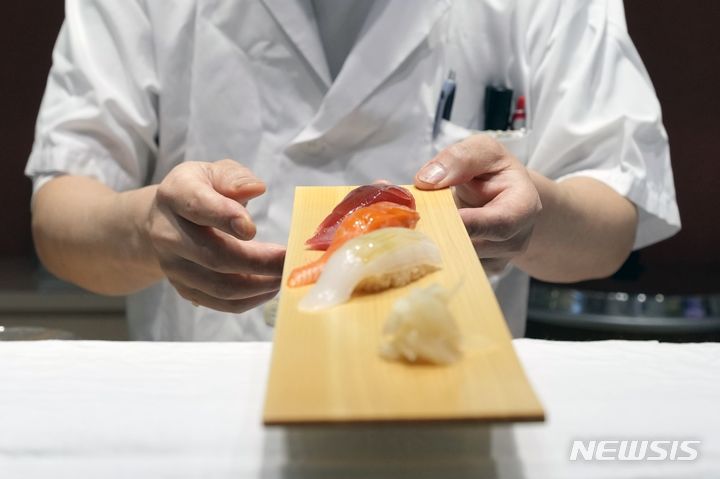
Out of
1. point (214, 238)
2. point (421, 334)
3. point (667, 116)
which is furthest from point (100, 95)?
point (667, 116)

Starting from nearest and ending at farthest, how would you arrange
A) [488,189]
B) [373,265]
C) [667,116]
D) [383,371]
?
[383,371] < [373,265] < [488,189] < [667,116]

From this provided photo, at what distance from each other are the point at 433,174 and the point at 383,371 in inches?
14.4

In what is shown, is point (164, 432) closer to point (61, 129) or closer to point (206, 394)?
point (206, 394)

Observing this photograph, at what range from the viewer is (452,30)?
1.15m

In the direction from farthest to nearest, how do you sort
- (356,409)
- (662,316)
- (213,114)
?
(662,316) → (213,114) → (356,409)

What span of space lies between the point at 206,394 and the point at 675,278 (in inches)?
63.2

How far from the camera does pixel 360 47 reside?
3.54 feet

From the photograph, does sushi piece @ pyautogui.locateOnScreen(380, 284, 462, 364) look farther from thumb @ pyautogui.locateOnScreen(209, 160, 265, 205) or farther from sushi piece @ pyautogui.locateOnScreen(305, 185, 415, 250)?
thumb @ pyautogui.locateOnScreen(209, 160, 265, 205)

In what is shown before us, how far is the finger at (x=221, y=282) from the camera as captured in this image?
2.69 feet

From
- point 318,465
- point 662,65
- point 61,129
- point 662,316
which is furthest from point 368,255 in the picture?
point 662,65


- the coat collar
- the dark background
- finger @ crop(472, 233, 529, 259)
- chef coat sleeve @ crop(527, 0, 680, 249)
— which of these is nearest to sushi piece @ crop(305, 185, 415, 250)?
finger @ crop(472, 233, 529, 259)

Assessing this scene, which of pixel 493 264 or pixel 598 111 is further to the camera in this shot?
pixel 598 111

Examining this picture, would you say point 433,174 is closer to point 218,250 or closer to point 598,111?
point 218,250

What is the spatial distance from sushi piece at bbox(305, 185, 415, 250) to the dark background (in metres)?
1.29
